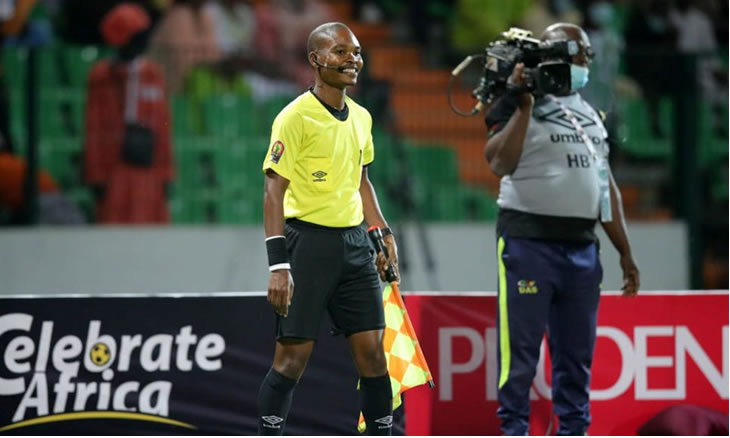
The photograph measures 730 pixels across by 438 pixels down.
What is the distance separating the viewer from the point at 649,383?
6543 millimetres

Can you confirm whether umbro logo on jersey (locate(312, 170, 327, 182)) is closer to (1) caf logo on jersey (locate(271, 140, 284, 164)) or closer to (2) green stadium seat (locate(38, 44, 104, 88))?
(1) caf logo on jersey (locate(271, 140, 284, 164))

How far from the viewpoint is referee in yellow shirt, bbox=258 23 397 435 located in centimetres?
516

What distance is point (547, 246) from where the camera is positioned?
19.5 ft

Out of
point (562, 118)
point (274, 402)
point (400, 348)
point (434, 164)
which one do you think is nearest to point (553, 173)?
point (562, 118)

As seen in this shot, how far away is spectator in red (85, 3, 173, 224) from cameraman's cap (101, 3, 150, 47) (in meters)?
0.48

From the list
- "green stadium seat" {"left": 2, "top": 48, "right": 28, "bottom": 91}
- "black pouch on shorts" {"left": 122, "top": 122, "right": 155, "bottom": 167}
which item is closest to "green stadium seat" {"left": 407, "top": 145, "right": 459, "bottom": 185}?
"black pouch on shorts" {"left": 122, "top": 122, "right": 155, "bottom": 167}

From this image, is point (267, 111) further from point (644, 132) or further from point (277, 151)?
point (277, 151)

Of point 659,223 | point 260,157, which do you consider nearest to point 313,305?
point 260,157

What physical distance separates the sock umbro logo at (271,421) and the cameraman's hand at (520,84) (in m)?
1.80

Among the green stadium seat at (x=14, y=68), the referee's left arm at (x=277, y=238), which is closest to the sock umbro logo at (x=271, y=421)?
the referee's left arm at (x=277, y=238)

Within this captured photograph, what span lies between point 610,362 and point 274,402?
2.09 metres

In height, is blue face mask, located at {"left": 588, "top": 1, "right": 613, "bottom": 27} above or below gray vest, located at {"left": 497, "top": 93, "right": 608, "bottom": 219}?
above

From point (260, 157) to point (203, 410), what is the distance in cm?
390

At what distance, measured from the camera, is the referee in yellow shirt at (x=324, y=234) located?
5.16 m
